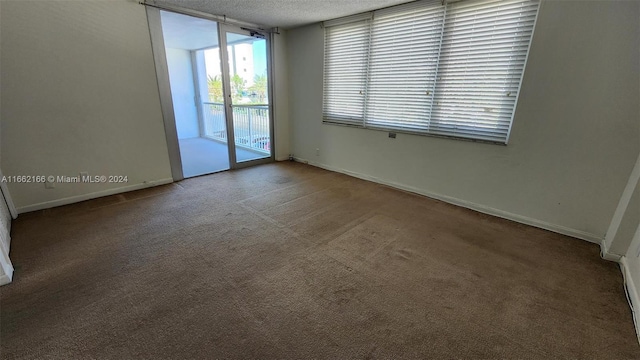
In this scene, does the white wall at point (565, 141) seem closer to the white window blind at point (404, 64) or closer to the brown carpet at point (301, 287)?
the brown carpet at point (301, 287)

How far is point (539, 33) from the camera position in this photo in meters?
2.46

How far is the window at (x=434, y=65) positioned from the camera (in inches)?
106

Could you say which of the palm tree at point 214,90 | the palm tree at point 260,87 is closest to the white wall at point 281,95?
the palm tree at point 260,87

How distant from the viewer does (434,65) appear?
10.4 feet

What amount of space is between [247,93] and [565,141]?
441 centimetres

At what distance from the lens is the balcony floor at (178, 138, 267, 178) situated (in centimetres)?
458

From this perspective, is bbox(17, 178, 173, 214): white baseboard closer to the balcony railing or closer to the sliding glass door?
the sliding glass door

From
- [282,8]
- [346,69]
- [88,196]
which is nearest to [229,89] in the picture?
[282,8]

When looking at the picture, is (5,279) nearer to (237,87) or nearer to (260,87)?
(237,87)

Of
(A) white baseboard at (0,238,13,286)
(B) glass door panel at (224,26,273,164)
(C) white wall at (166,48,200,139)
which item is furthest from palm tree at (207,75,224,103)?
(A) white baseboard at (0,238,13,286)

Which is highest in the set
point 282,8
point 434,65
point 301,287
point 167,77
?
point 282,8

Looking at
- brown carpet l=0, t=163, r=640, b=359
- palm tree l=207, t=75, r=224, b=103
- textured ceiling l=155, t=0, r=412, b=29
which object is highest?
textured ceiling l=155, t=0, r=412, b=29

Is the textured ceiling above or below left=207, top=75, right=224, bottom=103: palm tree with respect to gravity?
above

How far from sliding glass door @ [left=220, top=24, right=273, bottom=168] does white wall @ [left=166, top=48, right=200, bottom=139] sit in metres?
2.35
